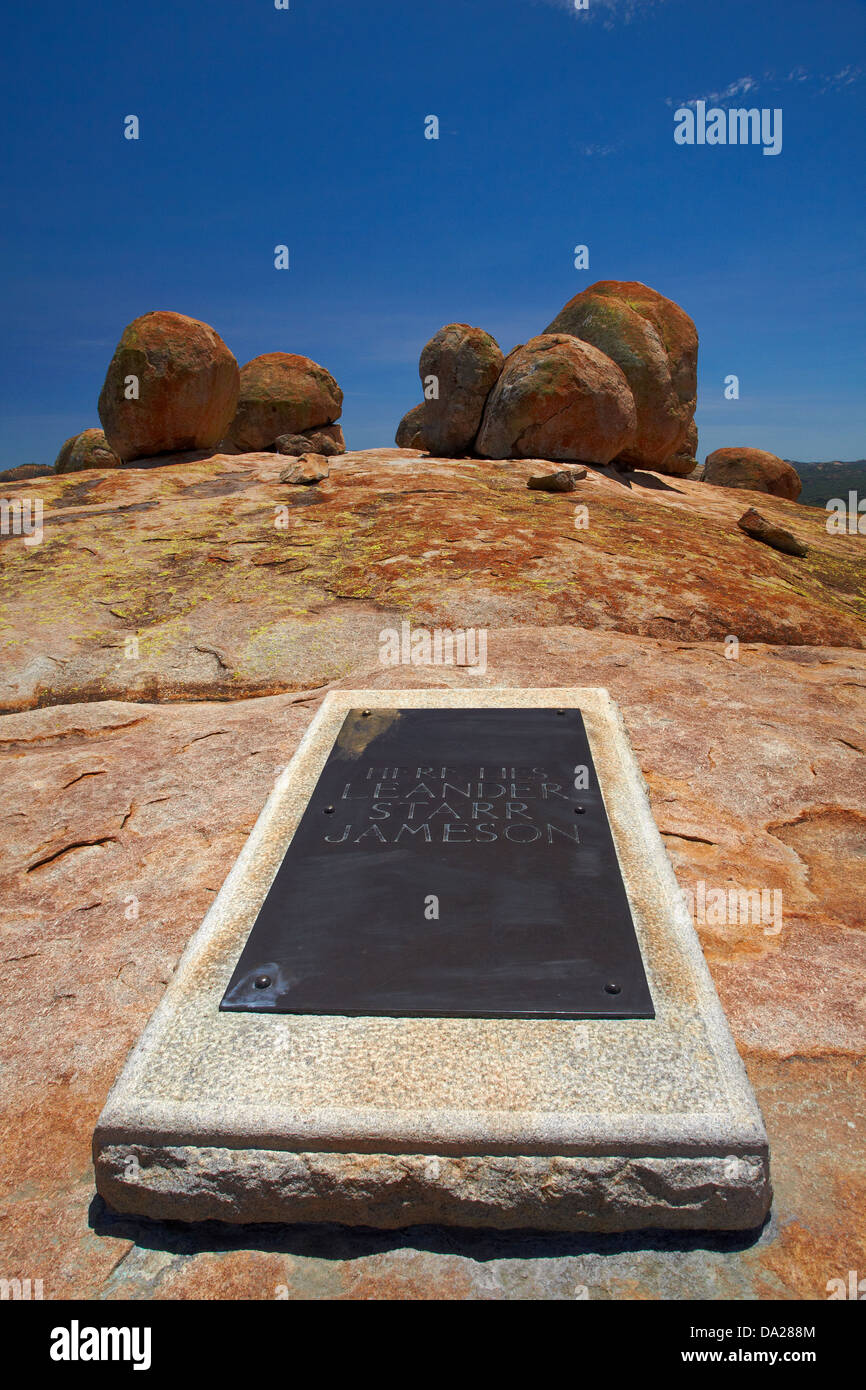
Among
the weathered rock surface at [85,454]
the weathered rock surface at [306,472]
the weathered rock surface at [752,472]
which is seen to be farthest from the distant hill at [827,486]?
the weathered rock surface at [85,454]

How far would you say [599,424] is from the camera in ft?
36.5

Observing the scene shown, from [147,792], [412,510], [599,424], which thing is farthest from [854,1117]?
[599,424]

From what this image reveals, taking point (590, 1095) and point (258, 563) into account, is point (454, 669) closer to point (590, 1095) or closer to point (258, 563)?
point (258, 563)

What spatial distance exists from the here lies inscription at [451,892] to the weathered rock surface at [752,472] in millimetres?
16428

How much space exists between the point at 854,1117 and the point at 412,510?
20.3 feet

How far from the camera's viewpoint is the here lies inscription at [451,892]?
1.97 m

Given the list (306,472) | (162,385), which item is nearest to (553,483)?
(306,472)

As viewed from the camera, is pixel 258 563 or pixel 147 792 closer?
pixel 147 792

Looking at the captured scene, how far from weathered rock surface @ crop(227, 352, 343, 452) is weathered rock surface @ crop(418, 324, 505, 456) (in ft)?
22.3

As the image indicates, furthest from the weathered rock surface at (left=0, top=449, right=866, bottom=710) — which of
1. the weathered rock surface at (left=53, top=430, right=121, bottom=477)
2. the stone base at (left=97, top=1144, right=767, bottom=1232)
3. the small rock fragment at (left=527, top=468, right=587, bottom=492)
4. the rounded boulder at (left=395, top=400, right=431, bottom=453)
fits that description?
the rounded boulder at (left=395, top=400, right=431, bottom=453)

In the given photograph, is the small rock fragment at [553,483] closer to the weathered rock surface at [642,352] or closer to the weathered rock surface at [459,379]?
the weathered rock surface at [642,352]

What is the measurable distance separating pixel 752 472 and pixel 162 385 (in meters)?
12.4

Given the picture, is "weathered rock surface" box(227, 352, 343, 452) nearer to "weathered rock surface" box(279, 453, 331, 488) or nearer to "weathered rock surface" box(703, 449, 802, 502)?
"weathered rock surface" box(703, 449, 802, 502)

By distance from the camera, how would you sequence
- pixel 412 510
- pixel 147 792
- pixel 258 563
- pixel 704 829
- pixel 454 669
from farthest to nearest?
pixel 412 510 < pixel 258 563 < pixel 454 669 < pixel 147 792 < pixel 704 829
